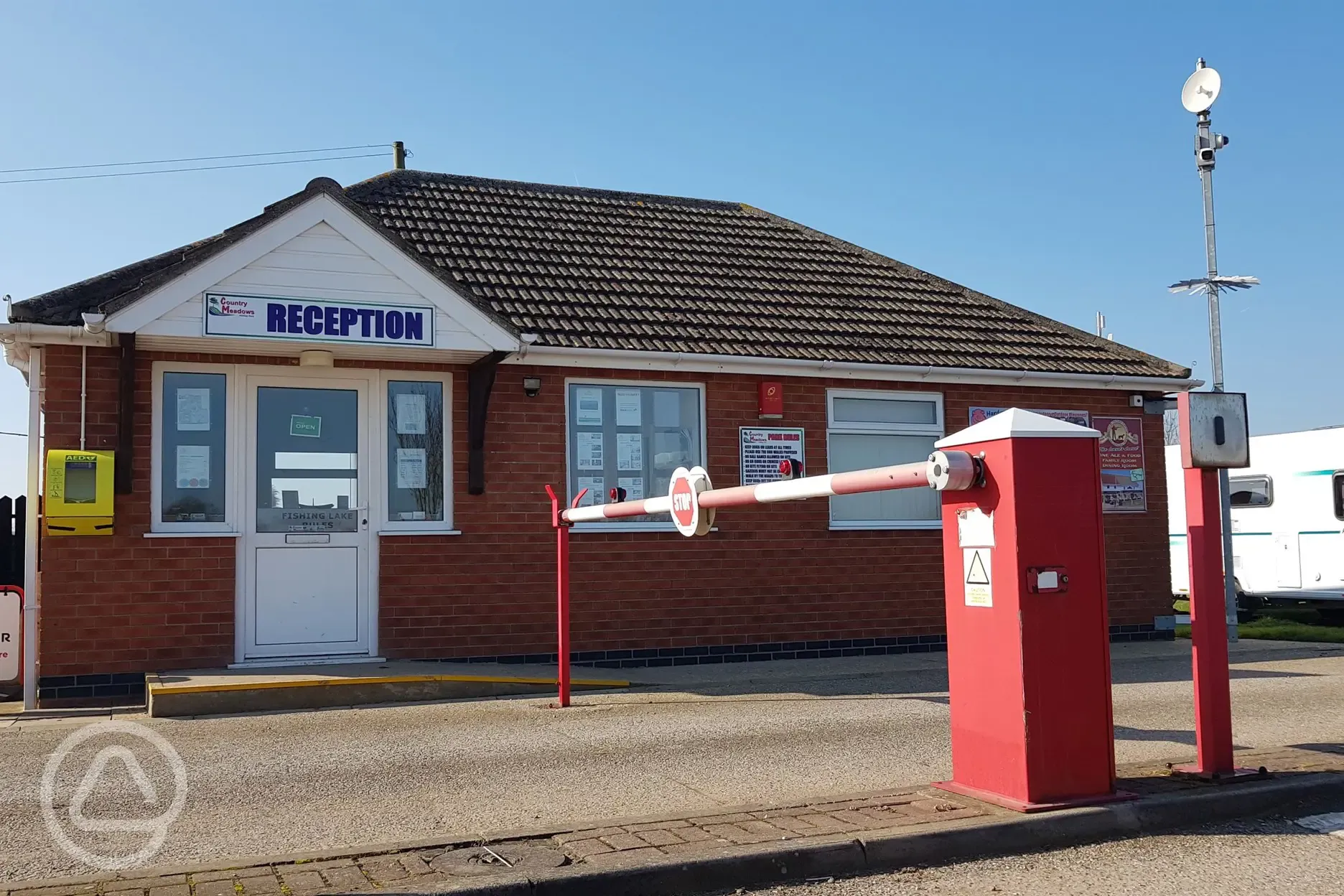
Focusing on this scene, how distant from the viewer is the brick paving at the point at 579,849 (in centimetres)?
453

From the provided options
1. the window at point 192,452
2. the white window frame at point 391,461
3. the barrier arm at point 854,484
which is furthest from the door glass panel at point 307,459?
the barrier arm at point 854,484

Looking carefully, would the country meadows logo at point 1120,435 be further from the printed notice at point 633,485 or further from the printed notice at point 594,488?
the printed notice at point 594,488

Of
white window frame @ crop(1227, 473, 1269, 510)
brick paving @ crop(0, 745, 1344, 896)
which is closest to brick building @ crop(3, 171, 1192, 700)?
brick paving @ crop(0, 745, 1344, 896)

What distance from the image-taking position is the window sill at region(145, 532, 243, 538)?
34.0 feet

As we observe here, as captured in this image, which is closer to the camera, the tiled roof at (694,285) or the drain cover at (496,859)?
the drain cover at (496,859)

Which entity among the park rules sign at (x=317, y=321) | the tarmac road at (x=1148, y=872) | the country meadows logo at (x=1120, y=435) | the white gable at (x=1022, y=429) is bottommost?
the tarmac road at (x=1148, y=872)

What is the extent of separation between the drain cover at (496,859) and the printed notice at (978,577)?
88.3 inches

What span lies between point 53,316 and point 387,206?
4.45 metres

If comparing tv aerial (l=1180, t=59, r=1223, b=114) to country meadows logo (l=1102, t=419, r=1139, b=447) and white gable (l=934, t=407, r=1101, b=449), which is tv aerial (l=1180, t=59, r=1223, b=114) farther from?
white gable (l=934, t=407, r=1101, b=449)

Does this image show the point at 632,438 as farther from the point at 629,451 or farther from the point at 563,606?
the point at 563,606

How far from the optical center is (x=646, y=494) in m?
12.4

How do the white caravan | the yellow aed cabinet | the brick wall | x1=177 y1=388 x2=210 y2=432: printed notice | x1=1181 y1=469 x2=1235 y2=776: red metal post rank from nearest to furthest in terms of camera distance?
x1=1181 y1=469 x2=1235 y2=776: red metal post
the yellow aed cabinet
the brick wall
x1=177 y1=388 x2=210 y2=432: printed notice
the white caravan

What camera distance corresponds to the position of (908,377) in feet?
43.8

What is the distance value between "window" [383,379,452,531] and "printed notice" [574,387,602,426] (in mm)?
1322
